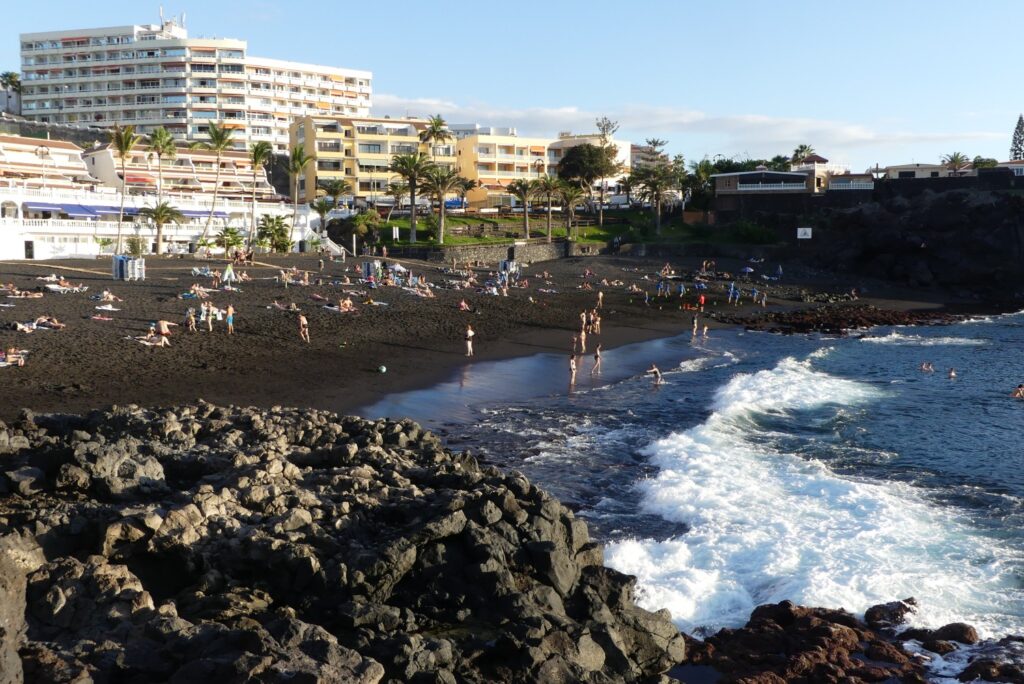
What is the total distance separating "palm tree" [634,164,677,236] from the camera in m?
83.2

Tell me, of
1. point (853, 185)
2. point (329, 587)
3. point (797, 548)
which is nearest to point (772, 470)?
point (797, 548)

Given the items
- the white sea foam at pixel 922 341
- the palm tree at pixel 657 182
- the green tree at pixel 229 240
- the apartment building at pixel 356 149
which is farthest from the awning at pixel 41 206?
the palm tree at pixel 657 182

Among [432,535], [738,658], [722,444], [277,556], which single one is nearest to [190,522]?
[277,556]

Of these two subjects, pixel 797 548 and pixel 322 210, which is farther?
pixel 322 210

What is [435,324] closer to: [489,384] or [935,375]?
[489,384]

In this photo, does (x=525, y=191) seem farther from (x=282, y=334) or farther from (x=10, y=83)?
(x=10, y=83)

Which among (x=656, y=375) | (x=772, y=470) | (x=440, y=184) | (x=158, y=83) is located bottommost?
(x=772, y=470)

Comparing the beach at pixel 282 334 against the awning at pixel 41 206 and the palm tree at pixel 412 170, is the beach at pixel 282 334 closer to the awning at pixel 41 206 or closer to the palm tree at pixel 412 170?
the awning at pixel 41 206

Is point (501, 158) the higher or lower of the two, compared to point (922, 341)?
higher

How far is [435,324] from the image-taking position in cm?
3962

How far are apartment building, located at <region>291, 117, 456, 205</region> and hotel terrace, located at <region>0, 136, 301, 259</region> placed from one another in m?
9.23

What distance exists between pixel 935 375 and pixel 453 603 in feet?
99.5

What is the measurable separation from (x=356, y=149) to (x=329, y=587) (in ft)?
273

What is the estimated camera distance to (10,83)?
379ft
